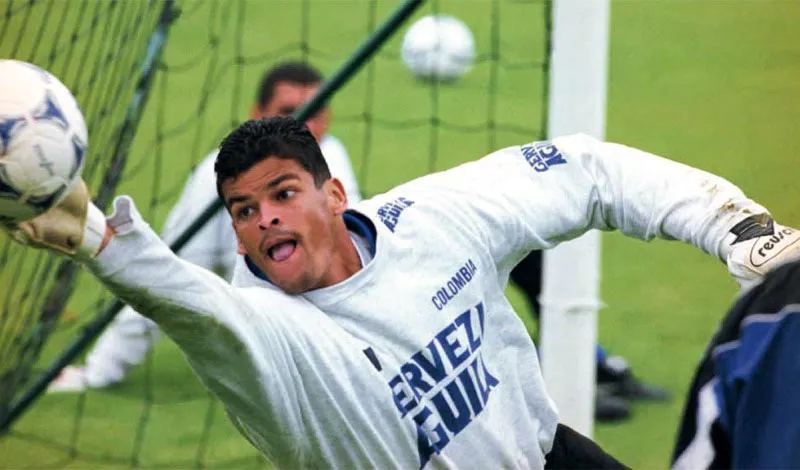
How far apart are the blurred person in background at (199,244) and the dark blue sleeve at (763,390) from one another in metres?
4.23

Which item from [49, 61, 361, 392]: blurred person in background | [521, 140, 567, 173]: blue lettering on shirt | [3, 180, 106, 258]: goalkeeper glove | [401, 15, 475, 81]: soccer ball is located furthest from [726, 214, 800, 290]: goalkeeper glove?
[401, 15, 475, 81]: soccer ball

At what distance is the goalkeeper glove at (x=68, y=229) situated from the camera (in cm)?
247

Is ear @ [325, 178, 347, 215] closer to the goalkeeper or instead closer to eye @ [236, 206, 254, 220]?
the goalkeeper

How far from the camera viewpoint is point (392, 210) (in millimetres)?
3613

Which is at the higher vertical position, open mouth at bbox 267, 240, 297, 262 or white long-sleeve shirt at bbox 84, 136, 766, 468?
open mouth at bbox 267, 240, 297, 262

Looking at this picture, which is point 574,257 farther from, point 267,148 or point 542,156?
point 267,148

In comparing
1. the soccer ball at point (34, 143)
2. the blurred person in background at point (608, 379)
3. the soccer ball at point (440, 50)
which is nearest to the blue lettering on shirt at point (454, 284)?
the soccer ball at point (34, 143)

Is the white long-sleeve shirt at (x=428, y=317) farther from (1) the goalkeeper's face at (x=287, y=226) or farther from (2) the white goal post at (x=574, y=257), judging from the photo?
(2) the white goal post at (x=574, y=257)

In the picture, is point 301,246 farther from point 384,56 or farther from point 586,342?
point 384,56

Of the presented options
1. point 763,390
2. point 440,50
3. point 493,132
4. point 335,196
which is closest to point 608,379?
point 335,196

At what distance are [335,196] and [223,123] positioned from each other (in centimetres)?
655

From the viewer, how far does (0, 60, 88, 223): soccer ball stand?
245 cm

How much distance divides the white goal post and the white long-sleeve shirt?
2.00ft

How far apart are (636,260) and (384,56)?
3.06 meters
